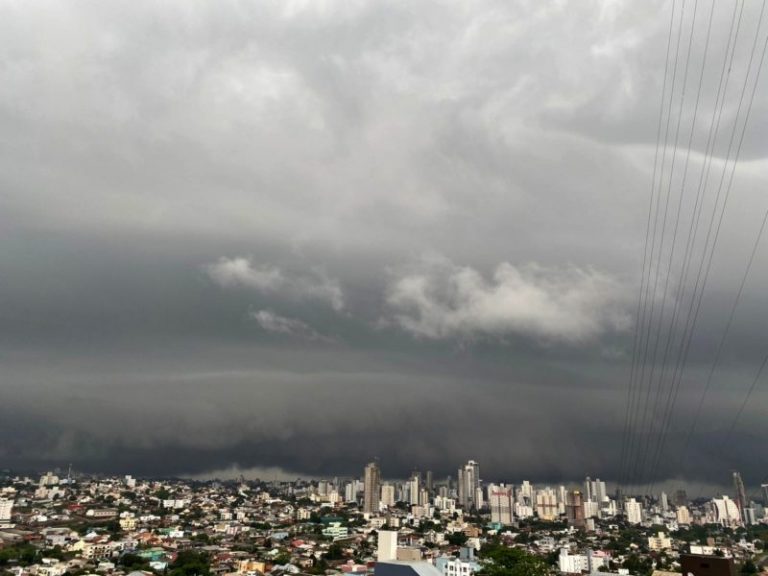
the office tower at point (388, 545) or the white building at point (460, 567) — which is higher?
the office tower at point (388, 545)

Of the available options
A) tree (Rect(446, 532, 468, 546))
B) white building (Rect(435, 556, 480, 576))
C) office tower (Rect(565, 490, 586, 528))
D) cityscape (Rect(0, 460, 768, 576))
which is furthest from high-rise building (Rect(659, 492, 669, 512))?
white building (Rect(435, 556, 480, 576))

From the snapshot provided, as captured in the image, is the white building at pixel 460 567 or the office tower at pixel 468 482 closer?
the white building at pixel 460 567

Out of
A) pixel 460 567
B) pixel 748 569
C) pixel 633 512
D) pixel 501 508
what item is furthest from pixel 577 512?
pixel 460 567

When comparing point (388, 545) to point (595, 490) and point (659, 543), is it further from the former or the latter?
point (595, 490)

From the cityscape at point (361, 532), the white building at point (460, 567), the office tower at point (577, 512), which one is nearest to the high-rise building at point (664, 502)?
the cityscape at point (361, 532)

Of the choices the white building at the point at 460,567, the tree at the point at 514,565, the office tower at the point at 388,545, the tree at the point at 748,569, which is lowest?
the white building at the point at 460,567

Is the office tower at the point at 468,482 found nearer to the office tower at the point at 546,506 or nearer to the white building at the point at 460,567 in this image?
the office tower at the point at 546,506
